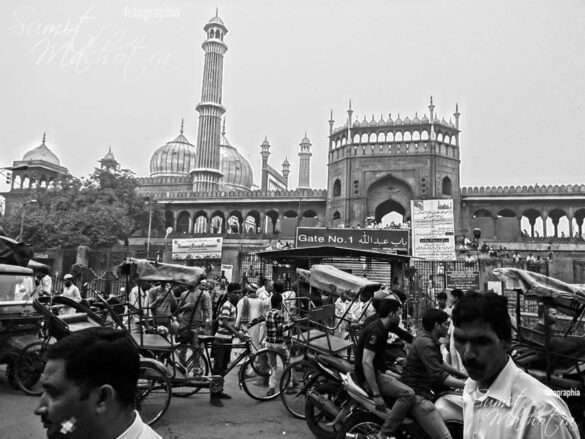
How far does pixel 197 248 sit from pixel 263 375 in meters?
17.9

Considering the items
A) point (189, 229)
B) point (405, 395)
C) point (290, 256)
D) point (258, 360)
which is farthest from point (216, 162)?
point (405, 395)

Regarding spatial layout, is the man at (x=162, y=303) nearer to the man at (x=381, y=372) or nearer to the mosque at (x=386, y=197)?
the man at (x=381, y=372)

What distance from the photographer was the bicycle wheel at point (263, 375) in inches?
237

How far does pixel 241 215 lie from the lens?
36688 mm

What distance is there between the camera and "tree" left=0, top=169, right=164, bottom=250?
80.1 ft

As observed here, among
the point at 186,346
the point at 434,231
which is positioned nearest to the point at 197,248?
the point at 434,231

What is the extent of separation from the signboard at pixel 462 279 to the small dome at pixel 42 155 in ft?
131

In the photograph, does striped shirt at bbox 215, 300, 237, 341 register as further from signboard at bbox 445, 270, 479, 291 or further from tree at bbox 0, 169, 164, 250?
tree at bbox 0, 169, 164, 250

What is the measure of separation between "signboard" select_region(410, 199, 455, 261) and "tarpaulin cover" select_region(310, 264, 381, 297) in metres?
16.1

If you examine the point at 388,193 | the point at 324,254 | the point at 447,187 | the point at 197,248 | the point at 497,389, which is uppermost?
the point at 447,187

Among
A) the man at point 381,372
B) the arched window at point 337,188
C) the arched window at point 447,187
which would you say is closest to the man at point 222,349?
the man at point 381,372

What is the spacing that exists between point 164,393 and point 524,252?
2410cm

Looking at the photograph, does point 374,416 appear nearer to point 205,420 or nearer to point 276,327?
point 205,420

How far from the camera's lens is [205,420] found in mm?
5188
